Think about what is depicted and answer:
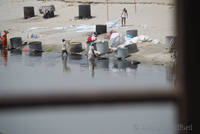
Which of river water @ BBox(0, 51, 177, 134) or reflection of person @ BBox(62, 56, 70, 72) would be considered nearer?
river water @ BBox(0, 51, 177, 134)

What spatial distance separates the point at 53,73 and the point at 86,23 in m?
10.2

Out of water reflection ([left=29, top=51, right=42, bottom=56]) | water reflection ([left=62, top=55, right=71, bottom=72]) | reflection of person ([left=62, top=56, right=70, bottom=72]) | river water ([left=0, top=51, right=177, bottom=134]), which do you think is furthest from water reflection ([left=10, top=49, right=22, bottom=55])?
reflection of person ([left=62, top=56, right=70, bottom=72])

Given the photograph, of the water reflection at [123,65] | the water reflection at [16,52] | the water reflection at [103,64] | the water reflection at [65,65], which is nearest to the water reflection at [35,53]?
the water reflection at [16,52]

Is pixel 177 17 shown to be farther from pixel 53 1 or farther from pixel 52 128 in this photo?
pixel 53 1

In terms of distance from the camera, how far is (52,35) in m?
20.6

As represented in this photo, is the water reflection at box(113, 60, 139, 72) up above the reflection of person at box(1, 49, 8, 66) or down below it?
below

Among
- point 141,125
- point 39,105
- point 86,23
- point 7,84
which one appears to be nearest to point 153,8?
point 86,23

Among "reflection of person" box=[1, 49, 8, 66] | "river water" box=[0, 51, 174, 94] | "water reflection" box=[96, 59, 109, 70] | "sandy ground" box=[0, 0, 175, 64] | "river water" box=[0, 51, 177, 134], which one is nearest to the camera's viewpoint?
"river water" box=[0, 51, 177, 134]

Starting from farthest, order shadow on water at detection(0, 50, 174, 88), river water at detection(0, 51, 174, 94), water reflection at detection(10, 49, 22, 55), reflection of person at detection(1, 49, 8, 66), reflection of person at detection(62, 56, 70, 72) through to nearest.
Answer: water reflection at detection(10, 49, 22, 55)
reflection of person at detection(1, 49, 8, 66)
reflection of person at detection(62, 56, 70, 72)
shadow on water at detection(0, 50, 174, 88)
river water at detection(0, 51, 174, 94)

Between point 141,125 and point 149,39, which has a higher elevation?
point 149,39

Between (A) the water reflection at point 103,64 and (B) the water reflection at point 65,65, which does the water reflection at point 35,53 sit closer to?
(B) the water reflection at point 65,65

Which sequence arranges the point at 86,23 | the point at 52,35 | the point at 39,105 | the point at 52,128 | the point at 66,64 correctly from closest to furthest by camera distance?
1. the point at 39,105
2. the point at 52,128
3. the point at 66,64
4. the point at 52,35
5. the point at 86,23

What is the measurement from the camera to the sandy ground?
16094 mm

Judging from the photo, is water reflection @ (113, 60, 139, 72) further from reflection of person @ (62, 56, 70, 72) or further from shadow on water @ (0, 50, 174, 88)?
reflection of person @ (62, 56, 70, 72)
